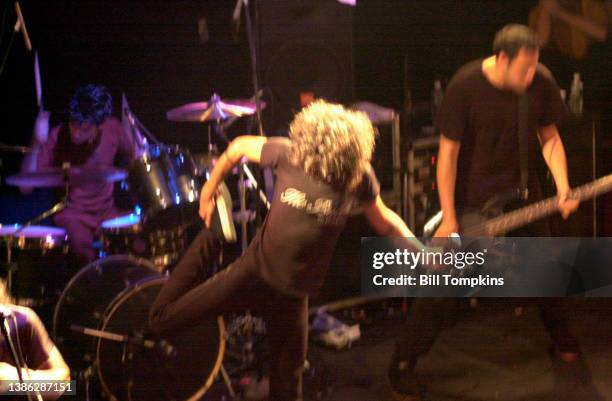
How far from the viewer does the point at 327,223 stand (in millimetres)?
3219

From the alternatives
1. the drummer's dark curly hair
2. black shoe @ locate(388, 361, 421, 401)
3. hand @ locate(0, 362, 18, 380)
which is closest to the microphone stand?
the drummer's dark curly hair

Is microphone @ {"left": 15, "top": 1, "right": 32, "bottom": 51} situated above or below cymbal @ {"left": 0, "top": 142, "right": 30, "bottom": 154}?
above

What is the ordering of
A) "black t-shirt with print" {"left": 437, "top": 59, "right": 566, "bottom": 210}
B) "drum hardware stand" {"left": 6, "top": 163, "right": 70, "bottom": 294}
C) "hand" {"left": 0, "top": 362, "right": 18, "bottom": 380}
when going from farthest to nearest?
"black t-shirt with print" {"left": 437, "top": 59, "right": 566, "bottom": 210} < "drum hardware stand" {"left": 6, "top": 163, "right": 70, "bottom": 294} < "hand" {"left": 0, "top": 362, "right": 18, "bottom": 380}

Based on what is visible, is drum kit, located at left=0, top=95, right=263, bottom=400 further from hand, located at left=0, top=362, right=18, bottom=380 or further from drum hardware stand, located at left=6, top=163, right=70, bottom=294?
hand, located at left=0, top=362, right=18, bottom=380

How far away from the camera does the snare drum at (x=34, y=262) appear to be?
3271 mm

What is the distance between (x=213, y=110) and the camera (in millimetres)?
3324

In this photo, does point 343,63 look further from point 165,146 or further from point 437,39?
point 165,146

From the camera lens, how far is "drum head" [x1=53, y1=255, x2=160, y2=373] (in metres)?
3.24

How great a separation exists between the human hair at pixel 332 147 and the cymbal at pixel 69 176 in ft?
2.72

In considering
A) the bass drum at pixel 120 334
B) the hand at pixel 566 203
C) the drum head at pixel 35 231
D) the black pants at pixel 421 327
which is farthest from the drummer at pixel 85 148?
the hand at pixel 566 203

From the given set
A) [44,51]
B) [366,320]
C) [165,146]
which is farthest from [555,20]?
[44,51]

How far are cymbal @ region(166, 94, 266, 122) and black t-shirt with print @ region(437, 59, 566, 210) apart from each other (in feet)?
3.20

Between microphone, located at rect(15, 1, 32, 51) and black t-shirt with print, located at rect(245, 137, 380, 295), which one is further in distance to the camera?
microphone, located at rect(15, 1, 32, 51)

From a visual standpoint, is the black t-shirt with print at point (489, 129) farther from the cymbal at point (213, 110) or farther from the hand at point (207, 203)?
the hand at point (207, 203)
